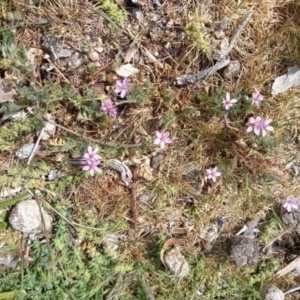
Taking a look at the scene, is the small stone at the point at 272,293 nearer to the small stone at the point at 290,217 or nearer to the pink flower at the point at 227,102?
the small stone at the point at 290,217

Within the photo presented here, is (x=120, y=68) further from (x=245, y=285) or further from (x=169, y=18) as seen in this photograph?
(x=245, y=285)

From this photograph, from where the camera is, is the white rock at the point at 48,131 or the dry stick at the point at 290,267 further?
the dry stick at the point at 290,267

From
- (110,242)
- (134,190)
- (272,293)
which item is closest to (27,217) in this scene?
(110,242)

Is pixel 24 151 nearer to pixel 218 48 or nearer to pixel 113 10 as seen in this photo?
pixel 113 10

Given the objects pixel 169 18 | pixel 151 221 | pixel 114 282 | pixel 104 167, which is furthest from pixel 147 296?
pixel 169 18

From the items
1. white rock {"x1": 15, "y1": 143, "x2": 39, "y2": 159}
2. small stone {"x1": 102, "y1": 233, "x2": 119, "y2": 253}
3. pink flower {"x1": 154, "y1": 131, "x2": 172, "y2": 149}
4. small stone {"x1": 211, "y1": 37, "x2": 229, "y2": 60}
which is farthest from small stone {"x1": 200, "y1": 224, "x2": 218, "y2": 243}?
white rock {"x1": 15, "y1": 143, "x2": 39, "y2": 159}

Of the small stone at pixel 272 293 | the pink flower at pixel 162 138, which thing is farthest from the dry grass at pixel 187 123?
the small stone at pixel 272 293
